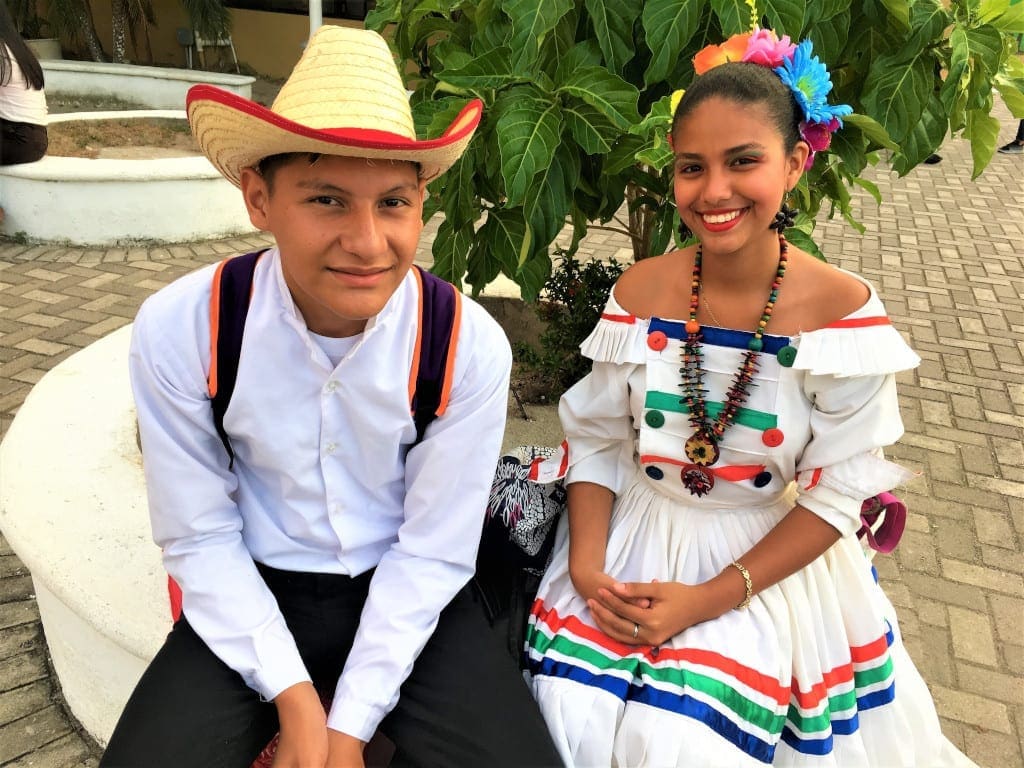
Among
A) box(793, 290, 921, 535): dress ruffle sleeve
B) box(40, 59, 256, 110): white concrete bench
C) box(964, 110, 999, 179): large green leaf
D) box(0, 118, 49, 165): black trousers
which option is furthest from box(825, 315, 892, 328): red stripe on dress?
box(40, 59, 256, 110): white concrete bench

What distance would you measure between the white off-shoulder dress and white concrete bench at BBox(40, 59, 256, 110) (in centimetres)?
981

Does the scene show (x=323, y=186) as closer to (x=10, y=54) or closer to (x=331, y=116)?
(x=331, y=116)

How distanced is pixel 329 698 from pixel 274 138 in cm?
107

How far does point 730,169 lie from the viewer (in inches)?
61.2

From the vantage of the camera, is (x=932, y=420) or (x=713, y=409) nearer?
(x=713, y=409)

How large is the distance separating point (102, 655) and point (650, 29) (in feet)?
6.56

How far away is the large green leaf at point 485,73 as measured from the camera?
198 centimetres

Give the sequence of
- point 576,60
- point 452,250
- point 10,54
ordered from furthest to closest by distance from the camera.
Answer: point 10,54 → point 452,250 → point 576,60

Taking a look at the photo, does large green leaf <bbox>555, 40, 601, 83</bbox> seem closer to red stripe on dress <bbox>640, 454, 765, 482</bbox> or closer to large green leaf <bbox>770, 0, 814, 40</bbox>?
large green leaf <bbox>770, 0, 814, 40</bbox>

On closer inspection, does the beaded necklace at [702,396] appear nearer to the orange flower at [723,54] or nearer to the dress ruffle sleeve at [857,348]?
the dress ruffle sleeve at [857,348]

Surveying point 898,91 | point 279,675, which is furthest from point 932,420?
point 279,675

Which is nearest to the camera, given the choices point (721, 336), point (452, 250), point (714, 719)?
point (714, 719)

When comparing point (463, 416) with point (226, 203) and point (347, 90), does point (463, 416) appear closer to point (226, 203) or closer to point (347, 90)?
point (347, 90)

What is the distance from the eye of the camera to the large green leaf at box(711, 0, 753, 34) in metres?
1.80
